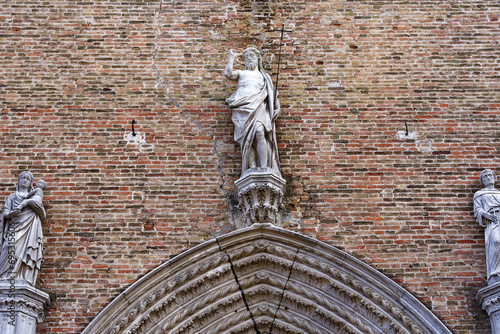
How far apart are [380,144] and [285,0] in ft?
8.82

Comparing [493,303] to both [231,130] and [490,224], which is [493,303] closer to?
[490,224]

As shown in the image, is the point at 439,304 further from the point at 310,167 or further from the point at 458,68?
the point at 458,68

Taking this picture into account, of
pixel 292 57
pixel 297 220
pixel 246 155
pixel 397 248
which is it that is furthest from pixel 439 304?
pixel 292 57

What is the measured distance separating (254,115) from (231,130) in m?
0.53

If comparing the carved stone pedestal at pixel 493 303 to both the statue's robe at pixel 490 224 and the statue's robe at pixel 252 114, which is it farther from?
the statue's robe at pixel 252 114

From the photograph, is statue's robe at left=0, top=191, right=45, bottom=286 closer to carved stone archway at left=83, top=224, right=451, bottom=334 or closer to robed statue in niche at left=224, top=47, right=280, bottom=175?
carved stone archway at left=83, top=224, right=451, bottom=334

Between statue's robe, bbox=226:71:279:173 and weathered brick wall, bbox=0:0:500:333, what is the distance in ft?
1.07

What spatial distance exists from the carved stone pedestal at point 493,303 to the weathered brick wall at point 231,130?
22cm

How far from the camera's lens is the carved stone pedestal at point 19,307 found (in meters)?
10.5

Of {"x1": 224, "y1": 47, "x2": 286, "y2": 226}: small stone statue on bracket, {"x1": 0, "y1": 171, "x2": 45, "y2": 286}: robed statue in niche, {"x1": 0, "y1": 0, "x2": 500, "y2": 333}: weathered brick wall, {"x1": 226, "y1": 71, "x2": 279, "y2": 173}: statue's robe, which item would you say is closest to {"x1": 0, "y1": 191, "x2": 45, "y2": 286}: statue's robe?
{"x1": 0, "y1": 171, "x2": 45, "y2": 286}: robed statue in niche

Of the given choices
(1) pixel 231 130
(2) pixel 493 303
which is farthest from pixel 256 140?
(2) pixel 493 303

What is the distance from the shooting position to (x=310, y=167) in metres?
12.1

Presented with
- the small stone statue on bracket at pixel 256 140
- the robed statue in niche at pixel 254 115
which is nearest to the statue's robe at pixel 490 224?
the small stone statue on bracket at pixel 256 140

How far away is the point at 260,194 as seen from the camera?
453 inches
